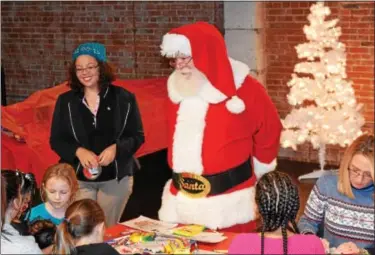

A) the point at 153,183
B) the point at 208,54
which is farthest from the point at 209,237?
the point at 153,183

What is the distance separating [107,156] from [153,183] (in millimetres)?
2715

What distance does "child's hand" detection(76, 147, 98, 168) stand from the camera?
3.39m

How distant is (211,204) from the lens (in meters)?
3.34

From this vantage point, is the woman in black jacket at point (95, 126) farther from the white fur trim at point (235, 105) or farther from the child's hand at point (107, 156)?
the white fur trim at point (235, 105)

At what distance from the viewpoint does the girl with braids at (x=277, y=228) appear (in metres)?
2.24

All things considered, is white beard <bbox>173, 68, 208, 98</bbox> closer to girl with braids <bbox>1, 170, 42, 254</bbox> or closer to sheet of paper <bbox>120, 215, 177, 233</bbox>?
sheet of paper <bbox>120, 215, 177, 233</bbox>

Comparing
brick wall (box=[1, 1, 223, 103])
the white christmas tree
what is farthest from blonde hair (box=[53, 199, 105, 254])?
brick wall (box=[1, 1, 223, 103])

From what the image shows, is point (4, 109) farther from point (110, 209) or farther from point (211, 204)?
point (211, 204)

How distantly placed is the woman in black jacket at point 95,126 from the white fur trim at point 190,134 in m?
0.31

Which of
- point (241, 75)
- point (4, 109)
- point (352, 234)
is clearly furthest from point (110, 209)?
point (4, 109)

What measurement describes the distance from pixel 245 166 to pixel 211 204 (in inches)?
10.7

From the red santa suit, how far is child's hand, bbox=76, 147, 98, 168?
0.39 meters

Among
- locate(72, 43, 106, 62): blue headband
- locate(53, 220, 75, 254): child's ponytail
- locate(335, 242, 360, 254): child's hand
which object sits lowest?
locate(335, 242, 360, 254): child's hand

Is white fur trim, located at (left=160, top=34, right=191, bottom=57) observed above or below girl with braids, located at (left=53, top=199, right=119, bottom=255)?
above
